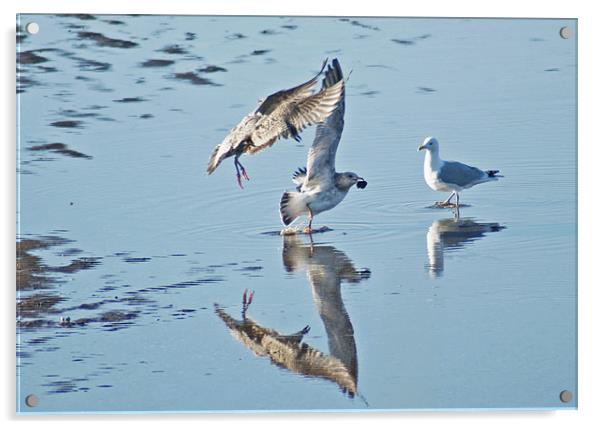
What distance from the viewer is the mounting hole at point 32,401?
15.1 feet

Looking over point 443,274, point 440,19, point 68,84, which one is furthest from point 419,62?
point 68,84

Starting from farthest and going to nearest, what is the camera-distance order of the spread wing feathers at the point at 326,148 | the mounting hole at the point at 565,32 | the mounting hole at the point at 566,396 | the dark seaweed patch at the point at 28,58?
1. the spread wing feathers at the point at 326,148
2. the mounting hole at the point at 565,32
3. the dark seaweed patch at the point at 28,58
4. the mounting hole at the point at 566,396

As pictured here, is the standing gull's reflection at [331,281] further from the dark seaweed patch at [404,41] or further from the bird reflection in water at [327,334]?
the dark seaweed patch at [404,41]

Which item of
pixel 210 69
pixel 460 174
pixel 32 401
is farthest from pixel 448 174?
pixel 32 401

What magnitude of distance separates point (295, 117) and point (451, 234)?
72 cm

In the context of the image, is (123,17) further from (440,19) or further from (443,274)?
(443,274)

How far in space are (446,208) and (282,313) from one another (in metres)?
1.05

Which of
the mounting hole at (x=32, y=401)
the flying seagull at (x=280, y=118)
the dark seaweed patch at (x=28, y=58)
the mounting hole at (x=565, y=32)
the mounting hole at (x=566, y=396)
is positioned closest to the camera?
the mounting hole at (x=32, y=401)

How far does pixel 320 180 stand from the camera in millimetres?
5434

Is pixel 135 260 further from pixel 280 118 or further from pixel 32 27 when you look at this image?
pixel 32 27

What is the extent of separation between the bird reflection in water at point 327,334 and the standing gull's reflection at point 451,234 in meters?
0.29

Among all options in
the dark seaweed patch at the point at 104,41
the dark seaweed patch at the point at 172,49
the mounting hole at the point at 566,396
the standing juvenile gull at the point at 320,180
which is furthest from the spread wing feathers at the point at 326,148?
the mounting hole at the point at 566,396

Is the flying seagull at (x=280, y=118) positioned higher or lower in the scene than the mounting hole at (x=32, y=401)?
higher

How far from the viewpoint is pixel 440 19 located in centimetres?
504
